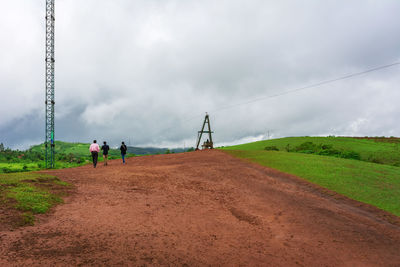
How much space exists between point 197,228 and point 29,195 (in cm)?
668

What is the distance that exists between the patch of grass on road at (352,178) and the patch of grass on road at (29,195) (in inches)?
636

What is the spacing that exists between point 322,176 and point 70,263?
1759cm

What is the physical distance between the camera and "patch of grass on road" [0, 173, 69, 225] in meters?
8.14

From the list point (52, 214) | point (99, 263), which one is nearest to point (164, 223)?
point (99, 263)

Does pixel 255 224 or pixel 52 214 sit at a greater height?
pixel 52 214

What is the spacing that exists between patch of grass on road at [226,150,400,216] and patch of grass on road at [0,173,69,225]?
636 inches

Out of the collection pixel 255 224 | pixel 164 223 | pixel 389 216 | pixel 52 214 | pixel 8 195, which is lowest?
pixel 389 216

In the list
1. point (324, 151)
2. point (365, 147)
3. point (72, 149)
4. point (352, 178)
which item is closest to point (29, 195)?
point (352, 178)

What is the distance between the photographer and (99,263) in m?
5.97

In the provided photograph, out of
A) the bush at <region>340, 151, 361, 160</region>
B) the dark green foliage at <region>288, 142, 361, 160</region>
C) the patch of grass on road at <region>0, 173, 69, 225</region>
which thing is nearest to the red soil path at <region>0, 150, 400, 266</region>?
the patch of grass on road at <region>0, 173, 69, 225</region>

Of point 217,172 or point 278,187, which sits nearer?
point 278,187

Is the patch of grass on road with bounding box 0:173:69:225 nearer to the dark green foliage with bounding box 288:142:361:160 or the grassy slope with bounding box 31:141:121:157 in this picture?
the dark green foliage with bounding box 288:142:361:160

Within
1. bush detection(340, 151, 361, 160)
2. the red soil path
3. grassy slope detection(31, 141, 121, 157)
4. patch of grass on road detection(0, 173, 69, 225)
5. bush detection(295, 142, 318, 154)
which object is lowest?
the red soil path

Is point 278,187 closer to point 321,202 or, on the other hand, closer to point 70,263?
point 321,202
